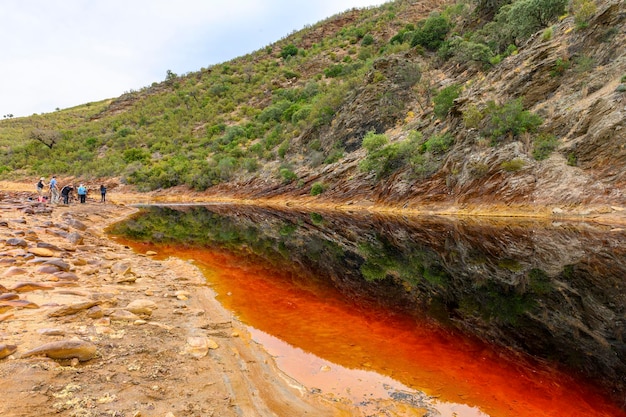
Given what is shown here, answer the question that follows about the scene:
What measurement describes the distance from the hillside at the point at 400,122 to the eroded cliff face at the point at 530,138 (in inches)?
3.8

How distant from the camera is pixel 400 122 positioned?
137ft

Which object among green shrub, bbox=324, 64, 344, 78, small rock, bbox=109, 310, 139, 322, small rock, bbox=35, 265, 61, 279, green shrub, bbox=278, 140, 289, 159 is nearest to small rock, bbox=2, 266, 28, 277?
small rock, bbox=35, 265, 61, 279

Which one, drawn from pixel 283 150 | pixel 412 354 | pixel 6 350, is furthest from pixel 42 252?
pixel 283 150

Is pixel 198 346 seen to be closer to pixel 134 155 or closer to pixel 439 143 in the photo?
pixel 439 143

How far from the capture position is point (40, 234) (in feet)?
40.9

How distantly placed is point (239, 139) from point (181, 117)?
22.5m

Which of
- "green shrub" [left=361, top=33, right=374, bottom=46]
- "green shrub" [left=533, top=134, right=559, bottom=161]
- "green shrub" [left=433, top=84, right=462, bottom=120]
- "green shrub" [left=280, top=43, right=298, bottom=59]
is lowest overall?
"green shrub" [left=533, top=134, right=559, bottom=161]

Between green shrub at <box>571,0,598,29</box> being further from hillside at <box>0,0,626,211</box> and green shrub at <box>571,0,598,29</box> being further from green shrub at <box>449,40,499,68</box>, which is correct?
green shrub at <box>449,40,499,68</box>

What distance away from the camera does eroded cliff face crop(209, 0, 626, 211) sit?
21.7 meters

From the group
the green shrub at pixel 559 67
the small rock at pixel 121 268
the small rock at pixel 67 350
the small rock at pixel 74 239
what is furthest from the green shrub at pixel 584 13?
the small rock at pixel 67 350

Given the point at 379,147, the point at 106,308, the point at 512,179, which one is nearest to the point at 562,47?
the point at 512,179

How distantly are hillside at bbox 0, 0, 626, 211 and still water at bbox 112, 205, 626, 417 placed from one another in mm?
10572

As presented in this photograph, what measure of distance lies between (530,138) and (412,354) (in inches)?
1008

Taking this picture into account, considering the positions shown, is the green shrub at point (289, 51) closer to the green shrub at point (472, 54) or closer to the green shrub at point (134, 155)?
the green shrub at point (134, 155)
